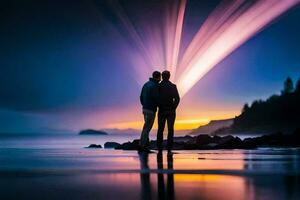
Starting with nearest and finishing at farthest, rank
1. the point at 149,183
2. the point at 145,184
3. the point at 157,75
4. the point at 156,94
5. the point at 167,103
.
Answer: the point at 145,184, the point at 149,183, the point at 167,103, the point at 156,94, the point at 157,75

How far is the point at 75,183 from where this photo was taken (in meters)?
7.10

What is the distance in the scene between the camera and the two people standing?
15.6 m

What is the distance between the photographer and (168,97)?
15.6 m

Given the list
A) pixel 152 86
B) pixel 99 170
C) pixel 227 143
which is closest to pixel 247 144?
pixel 227 143

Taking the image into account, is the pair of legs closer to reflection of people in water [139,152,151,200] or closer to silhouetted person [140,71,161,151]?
silhouetted person [140,71,161,151]

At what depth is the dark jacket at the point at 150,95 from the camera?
15828 millimetres

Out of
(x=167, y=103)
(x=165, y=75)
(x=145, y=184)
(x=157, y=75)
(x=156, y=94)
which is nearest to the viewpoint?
(x=145, y=184)

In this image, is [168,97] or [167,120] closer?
[168,97]

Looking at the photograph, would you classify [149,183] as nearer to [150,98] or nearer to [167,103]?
[167,103]

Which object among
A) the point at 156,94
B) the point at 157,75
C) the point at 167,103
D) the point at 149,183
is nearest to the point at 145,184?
Answer: the point at 149,183

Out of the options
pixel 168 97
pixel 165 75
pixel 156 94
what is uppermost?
pixel 165 75

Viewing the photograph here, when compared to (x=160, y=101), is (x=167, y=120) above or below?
below

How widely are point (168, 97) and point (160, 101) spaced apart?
22 cm

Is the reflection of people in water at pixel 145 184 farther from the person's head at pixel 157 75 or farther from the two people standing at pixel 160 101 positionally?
the person's head at pixel 157 75
